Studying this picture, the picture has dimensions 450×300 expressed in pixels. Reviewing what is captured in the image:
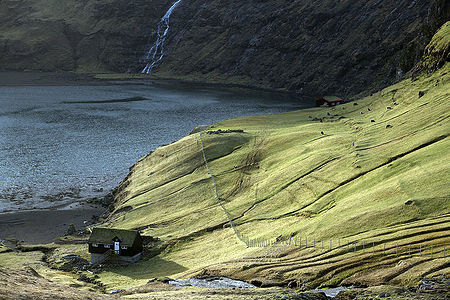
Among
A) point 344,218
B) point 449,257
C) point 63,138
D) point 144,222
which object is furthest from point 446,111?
point 63,138

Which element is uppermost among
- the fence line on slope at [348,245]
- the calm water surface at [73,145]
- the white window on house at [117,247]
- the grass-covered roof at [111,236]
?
the calm water surface at [73,145]

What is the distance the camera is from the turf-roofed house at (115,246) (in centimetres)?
7081

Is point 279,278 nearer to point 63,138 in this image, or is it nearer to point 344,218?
point 344,218

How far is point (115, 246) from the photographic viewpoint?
2798 inches

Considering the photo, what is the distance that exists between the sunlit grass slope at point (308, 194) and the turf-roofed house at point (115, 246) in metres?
2.59

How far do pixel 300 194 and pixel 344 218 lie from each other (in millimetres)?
14305

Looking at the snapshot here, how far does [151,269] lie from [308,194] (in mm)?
22641

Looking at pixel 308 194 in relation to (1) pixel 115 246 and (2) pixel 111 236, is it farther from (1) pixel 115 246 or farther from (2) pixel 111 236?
(2) pixel 111 236

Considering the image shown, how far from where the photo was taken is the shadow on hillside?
2547 inches

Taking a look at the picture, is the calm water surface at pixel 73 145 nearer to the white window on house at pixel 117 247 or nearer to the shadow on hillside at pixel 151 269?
the white window on house at pixel 117 247

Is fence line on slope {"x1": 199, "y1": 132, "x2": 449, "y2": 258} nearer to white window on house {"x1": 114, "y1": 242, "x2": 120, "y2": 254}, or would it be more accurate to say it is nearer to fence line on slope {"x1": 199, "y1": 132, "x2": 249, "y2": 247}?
fence line on slope {"x1": 199, "y1": 132, "x2": 249, "y2": 247}

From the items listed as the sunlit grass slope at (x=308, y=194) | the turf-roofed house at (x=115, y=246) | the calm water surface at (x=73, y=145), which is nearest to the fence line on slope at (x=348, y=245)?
the sunlit grass slope at (x=308, y=194)

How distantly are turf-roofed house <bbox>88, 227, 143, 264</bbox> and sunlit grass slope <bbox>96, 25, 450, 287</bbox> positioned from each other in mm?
2587

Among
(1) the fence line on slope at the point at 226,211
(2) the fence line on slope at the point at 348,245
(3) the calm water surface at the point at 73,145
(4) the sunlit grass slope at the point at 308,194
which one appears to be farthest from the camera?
(3) the calm water surface at the point at 73,145
